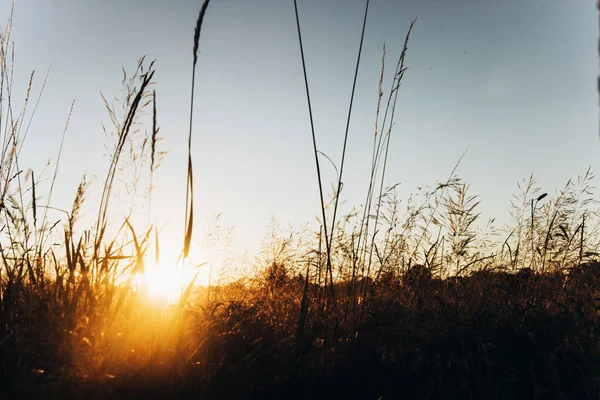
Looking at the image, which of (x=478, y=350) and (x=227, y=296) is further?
(x=227, y=296)

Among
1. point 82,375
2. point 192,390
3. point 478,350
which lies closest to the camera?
point 82,375

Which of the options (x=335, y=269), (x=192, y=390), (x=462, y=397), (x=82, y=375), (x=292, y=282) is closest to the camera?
(x=82, y=375)

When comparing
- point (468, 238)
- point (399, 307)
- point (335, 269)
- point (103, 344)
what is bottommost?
point (103, 344)

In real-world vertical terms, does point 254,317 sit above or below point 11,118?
below

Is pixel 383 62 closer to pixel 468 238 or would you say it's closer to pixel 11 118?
pixel 468 238

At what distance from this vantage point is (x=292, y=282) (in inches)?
142

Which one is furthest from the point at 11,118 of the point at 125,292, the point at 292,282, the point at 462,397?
the point at 462,397

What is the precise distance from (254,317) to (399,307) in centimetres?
88

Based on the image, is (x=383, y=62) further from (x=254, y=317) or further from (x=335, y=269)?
(x=254, y=317)

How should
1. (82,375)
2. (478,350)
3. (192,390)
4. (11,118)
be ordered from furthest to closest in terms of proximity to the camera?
(11,118), (478,350), (192,390), (82,375)

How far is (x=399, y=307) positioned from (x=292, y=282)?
4.66 ft

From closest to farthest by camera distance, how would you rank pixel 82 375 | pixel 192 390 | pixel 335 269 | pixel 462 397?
1. pixel 82 375
2. pixel 192 390
3. pixel 462 397
4. pixel 335 269

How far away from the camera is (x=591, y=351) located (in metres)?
1.97

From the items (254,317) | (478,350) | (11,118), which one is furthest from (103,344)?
(478,350)
